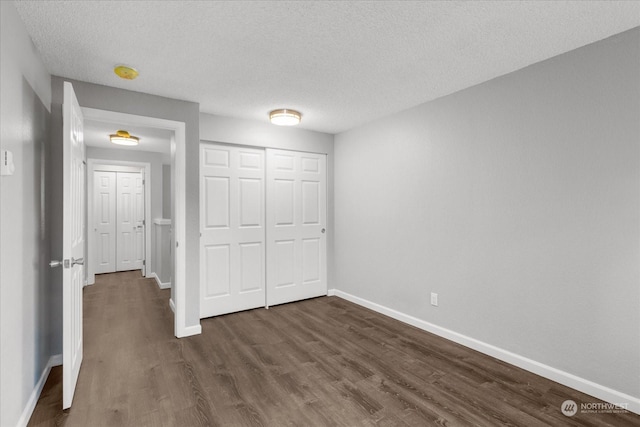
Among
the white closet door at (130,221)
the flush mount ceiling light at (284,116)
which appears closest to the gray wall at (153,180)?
the white closet door at (130,221)

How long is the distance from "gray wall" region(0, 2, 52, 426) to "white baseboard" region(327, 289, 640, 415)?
3.14 m

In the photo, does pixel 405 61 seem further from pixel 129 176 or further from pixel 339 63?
pixel 129 176

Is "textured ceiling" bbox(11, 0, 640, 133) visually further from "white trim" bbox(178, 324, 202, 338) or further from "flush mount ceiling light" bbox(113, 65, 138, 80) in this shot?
"white trim" bbox(178, 324, 202, 338)

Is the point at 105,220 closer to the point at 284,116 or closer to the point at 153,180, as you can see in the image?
the point at 153,180

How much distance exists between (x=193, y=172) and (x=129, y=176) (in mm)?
4074

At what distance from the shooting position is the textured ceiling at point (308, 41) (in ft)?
5.86

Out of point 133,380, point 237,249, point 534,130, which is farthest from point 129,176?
point 534,130

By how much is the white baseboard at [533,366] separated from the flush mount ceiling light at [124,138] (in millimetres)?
4144

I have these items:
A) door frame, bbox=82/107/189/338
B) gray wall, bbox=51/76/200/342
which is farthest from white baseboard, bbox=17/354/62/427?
door frame, bbox=82/107/189/338

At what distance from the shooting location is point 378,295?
3.91 m

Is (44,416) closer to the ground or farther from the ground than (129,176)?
closer to the ground

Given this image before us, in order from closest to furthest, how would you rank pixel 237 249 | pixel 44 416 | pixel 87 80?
pixel 44 416 < pixel 87 80 < pixel 237 249

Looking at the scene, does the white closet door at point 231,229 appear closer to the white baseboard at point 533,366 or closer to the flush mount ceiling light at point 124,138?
the flush mount ceiling light at point 124,138

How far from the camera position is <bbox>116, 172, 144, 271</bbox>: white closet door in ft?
20.7
